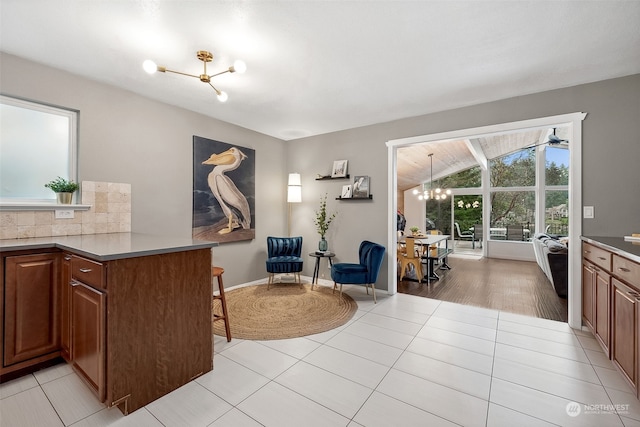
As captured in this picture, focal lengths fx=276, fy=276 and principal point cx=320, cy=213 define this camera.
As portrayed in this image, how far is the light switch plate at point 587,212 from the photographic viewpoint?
279 cm

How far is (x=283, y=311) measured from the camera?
10.8 feet

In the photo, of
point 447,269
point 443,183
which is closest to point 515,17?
point 447,269

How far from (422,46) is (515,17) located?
61 centimetres

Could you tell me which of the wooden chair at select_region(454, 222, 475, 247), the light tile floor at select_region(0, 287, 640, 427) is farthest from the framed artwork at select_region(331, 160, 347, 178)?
the wooden chair at select_region(454, 222, 475, 247)

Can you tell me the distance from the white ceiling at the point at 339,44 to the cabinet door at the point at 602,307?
73.2 inches

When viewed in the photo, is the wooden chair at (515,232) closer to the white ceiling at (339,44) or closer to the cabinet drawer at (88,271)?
the white ceiling at (339,44)

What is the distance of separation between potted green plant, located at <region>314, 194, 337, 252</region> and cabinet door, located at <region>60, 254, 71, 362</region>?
303 centimetres

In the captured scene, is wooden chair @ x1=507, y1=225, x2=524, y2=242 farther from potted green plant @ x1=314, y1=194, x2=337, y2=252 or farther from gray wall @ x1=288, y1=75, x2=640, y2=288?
potted green plant @ x1=314, y1=194, x2=337, y2=252

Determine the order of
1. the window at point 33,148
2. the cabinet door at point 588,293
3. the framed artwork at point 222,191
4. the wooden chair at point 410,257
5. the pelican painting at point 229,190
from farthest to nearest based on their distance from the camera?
the wooden chair at point 410,257 → the pelican painting at point 229,190 → the framed artwork at point 222,191 → the cabinet door at point 588,293 → the window at point 33,148

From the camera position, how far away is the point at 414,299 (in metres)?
3.82

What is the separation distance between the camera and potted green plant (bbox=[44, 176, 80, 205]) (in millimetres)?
2533

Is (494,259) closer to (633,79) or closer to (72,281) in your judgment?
(633,79)

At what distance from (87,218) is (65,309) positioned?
102 centimetres

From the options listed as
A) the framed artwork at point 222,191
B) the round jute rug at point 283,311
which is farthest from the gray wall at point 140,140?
the round jute rug at point 283,311
